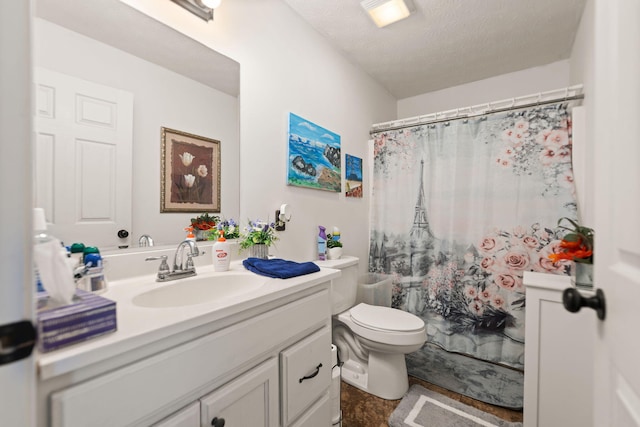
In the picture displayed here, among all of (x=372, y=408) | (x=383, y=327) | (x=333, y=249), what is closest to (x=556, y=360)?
(x=383, y=327)

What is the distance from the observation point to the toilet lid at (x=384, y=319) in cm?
155

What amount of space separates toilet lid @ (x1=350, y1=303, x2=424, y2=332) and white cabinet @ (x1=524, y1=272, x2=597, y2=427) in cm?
53

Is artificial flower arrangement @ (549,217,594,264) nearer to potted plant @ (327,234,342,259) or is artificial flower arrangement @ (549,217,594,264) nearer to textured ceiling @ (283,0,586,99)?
potted plant @ (327,234,342,259)

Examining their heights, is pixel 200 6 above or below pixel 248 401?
above

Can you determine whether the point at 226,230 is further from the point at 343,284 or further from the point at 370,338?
the point at 370,338

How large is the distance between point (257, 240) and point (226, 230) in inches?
6.1

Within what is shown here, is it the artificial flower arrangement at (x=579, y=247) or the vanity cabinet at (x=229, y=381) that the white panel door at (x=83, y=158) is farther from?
the artificial flower arrangement at (x=579, y=247)

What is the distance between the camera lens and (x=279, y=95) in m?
1.57

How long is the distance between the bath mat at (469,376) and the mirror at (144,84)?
171 cm

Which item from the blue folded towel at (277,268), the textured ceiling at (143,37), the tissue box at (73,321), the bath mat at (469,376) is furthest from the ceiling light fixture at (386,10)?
the bath mat at (469,376)

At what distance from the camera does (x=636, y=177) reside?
41cm

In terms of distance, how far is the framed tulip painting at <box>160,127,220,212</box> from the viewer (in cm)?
109

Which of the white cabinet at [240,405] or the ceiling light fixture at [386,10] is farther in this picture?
the ceiling light fixture at [386,10]

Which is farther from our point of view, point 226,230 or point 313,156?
point 313,156
